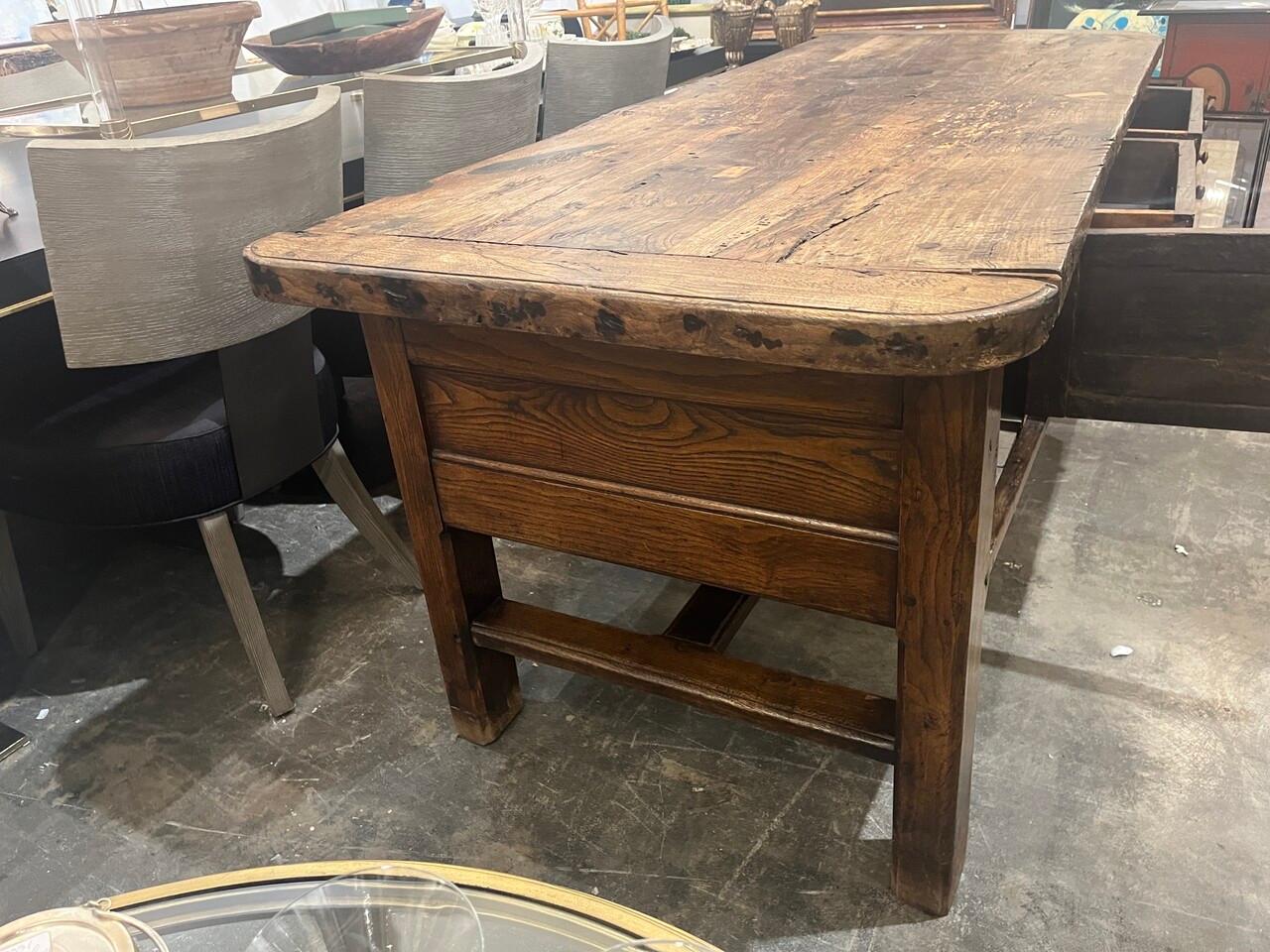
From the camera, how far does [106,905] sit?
0.65 m

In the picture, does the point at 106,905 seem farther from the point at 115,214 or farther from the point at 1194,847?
the point at 1194,847

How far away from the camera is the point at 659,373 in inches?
37.5

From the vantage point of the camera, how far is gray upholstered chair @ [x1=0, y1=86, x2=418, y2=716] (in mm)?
1136

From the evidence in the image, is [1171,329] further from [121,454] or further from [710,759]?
[121,454]

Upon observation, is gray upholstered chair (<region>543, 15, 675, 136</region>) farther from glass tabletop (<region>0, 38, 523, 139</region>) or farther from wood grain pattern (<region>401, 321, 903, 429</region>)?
wood grain pattern (<region>401, 321, 903, 429</region>)

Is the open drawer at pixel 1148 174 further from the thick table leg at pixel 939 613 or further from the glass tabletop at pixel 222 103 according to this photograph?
the glass tabletop at pixel 222 103

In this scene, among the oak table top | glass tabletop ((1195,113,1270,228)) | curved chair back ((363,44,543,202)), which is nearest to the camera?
the oak table top

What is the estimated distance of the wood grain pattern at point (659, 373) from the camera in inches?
34.1

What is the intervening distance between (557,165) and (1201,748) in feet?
3.78

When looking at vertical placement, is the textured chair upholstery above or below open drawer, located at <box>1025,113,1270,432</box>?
below

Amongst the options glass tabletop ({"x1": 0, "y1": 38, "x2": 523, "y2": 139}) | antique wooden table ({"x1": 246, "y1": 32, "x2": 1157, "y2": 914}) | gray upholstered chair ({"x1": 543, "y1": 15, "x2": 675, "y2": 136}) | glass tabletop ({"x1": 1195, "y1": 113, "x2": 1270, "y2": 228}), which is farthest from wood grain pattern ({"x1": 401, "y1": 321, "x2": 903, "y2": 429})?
glass tabletop ({"x1": 1195, "y1": 113, "x2": 1270, "y2": 228})

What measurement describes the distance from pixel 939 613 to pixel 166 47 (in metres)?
1.68

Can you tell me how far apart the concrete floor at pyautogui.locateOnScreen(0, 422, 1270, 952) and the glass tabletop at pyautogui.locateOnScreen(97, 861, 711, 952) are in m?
0.52

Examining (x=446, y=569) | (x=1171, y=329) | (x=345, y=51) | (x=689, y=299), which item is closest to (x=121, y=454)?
(x=446, y=569)
